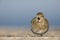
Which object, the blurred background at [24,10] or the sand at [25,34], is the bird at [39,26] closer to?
the sand at [25,34]

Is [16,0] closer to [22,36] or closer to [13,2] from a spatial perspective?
[13,2]

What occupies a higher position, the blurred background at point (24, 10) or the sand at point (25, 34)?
the blurred background at point (24, 10)

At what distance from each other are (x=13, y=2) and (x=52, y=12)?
13.2 inches

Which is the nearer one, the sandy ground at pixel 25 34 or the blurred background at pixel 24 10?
the sandy ground at pixel 25 34

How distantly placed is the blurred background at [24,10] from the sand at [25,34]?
0.08m

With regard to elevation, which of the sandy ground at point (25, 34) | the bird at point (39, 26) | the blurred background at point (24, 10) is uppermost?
the blurred background at point (24, 10)

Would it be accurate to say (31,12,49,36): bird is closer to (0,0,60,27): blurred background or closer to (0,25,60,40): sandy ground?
(0,25,60,40): sandy ground

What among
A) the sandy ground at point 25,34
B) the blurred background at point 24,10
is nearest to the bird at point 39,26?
the sandy ground at point 25,34

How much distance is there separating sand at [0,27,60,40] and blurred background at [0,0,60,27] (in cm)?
8

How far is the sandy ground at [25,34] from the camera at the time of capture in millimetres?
1191

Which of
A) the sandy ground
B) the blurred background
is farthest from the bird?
the blurred background

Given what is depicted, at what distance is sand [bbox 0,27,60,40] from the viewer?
46.9 inches

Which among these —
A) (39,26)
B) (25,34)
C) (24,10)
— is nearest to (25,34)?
(25,34)

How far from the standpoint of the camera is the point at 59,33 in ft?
4.06
